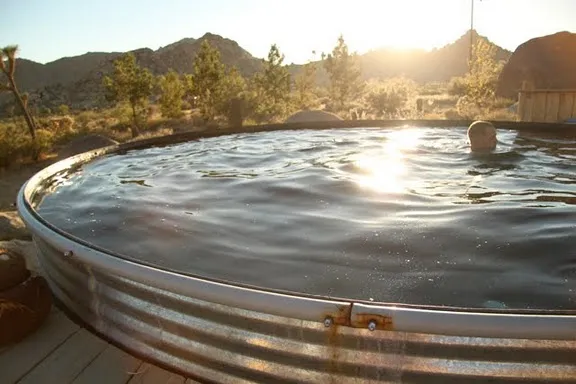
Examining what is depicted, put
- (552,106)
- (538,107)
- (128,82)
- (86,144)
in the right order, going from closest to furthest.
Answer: (552,106) < (538,107) < (86,144) < (128,82)

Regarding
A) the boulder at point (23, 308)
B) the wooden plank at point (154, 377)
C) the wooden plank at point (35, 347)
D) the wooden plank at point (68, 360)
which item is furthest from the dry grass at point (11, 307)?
the wooden plank at point (154, 377)

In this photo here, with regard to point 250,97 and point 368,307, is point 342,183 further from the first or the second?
point 250,97

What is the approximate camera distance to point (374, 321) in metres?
1.35

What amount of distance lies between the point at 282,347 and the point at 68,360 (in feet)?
3.56

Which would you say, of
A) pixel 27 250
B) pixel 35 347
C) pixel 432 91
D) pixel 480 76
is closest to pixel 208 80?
pixel 480 76

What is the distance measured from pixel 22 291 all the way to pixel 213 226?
139 centimetres

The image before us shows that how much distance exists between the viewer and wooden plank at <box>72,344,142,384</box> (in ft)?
6.06

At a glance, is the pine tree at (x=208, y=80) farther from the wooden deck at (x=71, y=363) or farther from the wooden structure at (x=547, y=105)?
the wooden deck at (x=71, y=363)

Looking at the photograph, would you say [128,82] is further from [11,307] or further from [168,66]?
[168,66]

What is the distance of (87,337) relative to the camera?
2.19 meters

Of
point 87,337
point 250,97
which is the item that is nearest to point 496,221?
point 87,337

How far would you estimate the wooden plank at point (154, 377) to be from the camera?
184 cm

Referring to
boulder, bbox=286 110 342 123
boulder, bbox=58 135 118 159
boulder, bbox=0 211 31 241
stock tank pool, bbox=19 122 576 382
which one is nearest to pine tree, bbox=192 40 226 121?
boulder, bbox=58 135 118 159

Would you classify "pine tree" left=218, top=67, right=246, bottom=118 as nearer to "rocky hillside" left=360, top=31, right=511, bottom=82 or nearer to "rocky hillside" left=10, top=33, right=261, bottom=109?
"rocky hillside" left=10, top=33, right=261, bottom=109
